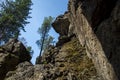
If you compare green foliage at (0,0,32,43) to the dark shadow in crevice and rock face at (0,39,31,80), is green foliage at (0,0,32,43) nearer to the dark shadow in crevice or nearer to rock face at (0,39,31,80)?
rock face at (0,39,31,80)

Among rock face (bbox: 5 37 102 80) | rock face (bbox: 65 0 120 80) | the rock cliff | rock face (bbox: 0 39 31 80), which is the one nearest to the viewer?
rock face (bbox: 65 0 120 80)

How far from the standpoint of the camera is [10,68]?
21.0 m

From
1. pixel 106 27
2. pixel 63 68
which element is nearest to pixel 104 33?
pixel 106 27

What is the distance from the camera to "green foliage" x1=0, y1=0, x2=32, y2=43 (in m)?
42.4

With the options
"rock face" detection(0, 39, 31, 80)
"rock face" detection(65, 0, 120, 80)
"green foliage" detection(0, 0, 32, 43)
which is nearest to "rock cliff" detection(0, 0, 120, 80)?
"rock face" detection(65, 0, 120, 80)

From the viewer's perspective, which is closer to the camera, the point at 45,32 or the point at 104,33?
the point at 104,33

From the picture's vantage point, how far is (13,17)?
43.0 metres

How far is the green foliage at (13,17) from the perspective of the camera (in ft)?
139

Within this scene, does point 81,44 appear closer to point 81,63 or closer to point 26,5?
point 81,63

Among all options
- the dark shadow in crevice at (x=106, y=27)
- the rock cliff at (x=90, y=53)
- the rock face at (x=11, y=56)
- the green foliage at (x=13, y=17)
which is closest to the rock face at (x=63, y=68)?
the rock cliff at (x=90, y=53)

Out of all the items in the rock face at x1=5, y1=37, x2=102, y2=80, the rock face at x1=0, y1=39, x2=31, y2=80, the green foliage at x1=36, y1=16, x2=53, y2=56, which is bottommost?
the rock face at x1=5, y1=37, x2=102, y2=80

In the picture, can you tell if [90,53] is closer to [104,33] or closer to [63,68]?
[63,68]

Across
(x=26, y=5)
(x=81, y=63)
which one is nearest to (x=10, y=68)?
A: (x=81, y=63)

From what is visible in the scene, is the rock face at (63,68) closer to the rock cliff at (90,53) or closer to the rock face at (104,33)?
the rock cliff at (90,53)
